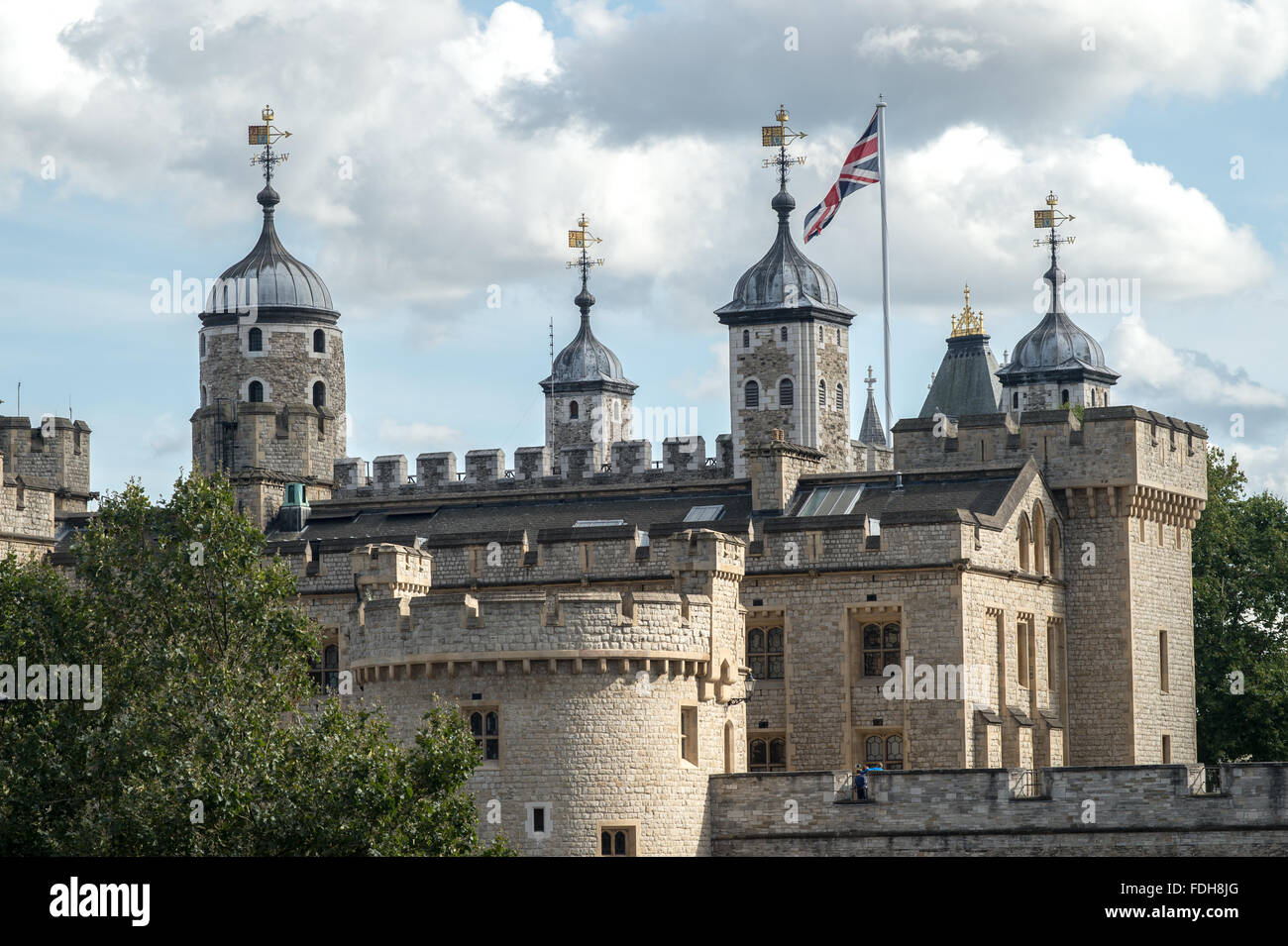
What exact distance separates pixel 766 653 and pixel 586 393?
59851mm

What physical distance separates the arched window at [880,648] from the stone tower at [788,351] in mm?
32923

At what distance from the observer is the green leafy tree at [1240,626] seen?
6581 centimetres

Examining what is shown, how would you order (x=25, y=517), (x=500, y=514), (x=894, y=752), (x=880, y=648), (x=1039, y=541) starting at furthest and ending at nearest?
(x=500, y=514) < (x=25, y=517) < (x=1039, y=541) < (x=880, y=648) < (x=894, y=752)

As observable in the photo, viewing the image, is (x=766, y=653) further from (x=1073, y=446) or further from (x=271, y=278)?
(x=271, y=278)

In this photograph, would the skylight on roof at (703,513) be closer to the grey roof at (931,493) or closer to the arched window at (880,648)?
the grey roof at (931,493)

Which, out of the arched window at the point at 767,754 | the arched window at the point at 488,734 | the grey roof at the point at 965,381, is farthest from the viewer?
the grey roof at the point at 965,381

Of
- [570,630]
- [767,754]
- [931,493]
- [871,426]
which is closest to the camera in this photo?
[570,630]

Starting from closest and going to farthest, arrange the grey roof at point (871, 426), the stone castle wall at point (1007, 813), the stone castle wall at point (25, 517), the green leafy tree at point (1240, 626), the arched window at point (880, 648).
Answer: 1. the stone castle wall at point (1007, 813)
2. the arched window at point (880, 648)
3. the stone castle wall at point (25, 517)
4. the green leafy tree at point (1240, 626)
5. the grey roof at point (871, 426)

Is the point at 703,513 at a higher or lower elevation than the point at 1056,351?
lower

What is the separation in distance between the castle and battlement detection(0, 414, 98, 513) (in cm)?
9

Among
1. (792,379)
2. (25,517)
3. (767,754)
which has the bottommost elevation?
(767,754)

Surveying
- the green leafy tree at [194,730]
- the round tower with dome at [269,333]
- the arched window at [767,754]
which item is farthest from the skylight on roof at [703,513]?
the round tower with dome at [269,333]

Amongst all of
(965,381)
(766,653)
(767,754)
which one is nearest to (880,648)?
(766,653)

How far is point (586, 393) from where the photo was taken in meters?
114
